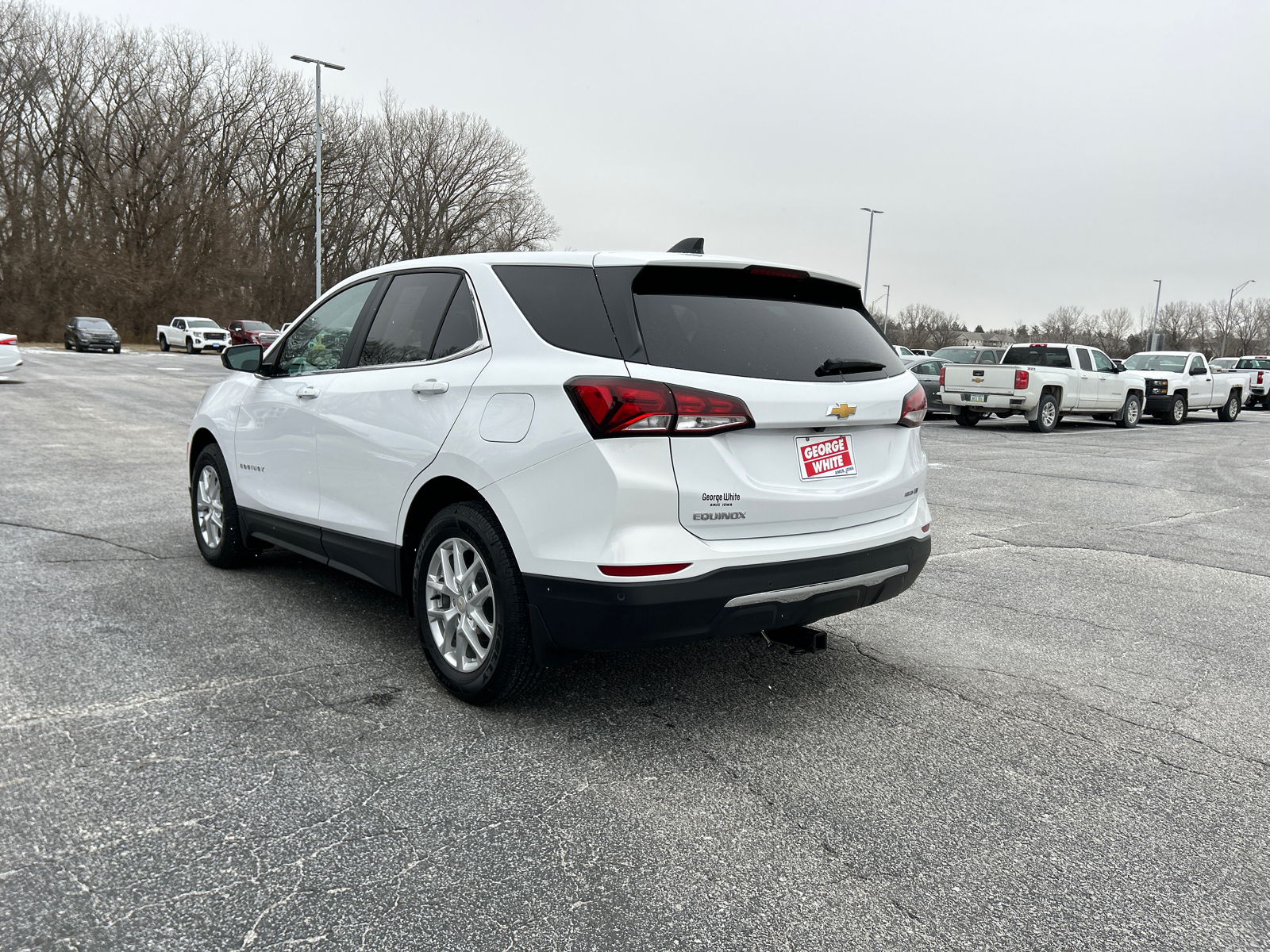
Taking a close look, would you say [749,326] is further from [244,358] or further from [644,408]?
[244,358]

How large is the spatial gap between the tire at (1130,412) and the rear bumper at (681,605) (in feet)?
69.8

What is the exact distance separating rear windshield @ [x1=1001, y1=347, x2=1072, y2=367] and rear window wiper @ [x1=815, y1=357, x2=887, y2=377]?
58.9ft

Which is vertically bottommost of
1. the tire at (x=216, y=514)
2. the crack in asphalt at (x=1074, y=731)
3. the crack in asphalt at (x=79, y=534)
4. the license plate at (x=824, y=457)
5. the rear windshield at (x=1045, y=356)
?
the crack in asphalt at (x=79, y=534)

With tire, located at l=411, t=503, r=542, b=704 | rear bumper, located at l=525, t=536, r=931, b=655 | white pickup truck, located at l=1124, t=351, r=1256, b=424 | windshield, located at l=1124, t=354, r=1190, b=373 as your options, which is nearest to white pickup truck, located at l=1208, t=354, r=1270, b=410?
white pickup truck, located at l=1124, t=351, r=1256, b=424

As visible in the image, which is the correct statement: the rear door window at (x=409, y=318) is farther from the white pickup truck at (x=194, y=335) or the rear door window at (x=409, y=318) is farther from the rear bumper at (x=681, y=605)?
the white pickup truck at (x=194, y=335)

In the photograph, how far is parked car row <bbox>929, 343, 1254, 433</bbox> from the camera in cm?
1969

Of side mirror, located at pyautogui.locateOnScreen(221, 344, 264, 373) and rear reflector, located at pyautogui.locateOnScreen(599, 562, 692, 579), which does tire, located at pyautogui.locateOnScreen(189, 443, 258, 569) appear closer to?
side mirror, located at pyautogui.locateOnScreen(221, 344, 264, 373)

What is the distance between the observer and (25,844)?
269 centimetres

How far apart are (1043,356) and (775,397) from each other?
18931mm

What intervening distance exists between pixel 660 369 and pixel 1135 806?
6.92 ft

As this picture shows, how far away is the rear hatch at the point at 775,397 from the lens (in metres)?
3.28

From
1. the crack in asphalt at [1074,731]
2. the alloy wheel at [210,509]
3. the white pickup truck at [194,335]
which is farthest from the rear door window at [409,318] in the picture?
the white pickup truck at [194,335]

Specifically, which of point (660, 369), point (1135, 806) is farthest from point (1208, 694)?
point (660, 369)

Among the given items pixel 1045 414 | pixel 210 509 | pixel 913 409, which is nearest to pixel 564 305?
pixel 913 409
